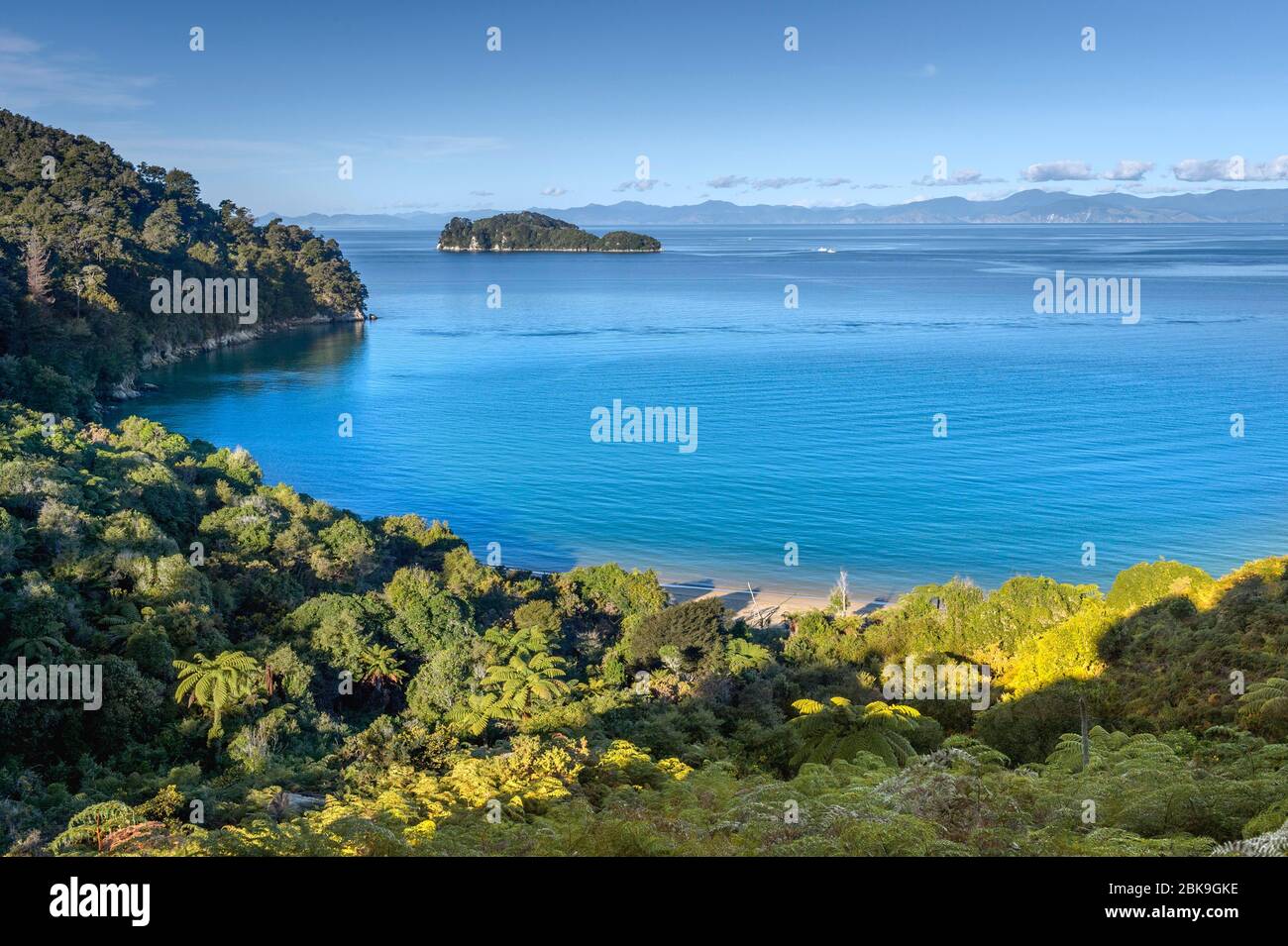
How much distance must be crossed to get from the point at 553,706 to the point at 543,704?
264 mm

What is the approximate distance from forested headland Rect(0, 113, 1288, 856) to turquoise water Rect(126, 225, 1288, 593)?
12.5 meters

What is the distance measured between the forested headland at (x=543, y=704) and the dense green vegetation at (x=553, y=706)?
50 millimetres

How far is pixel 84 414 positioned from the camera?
48.0 metres

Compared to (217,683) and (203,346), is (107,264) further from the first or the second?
(217,683)

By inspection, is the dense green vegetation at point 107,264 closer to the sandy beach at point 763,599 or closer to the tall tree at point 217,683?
the sandy beach at point 763,599

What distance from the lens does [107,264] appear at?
68.5 meters

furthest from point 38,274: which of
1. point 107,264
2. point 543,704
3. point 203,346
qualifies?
point 543,704

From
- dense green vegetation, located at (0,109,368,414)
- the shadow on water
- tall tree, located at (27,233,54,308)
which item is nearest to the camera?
dense green vegetation, located at (0,109,368,414)

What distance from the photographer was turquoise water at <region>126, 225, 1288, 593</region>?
37000 mm

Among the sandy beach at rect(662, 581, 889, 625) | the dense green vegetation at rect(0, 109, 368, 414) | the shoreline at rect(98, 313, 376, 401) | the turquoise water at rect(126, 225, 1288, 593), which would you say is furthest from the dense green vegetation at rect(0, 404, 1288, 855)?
the shoreline at rect(98, 313, 376, 401)

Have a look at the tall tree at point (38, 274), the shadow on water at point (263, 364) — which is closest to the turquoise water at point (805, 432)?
the shadow on water at point (263, 364)

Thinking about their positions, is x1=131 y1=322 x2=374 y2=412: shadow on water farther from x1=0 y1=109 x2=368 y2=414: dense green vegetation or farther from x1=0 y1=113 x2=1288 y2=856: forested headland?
x1=0 y1=113 x2=1288 y2=856: forested headland

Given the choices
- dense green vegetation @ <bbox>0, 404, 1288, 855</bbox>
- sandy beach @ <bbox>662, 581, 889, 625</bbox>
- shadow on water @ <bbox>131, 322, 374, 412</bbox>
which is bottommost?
sandy beach @ <bbox>662, 581, 889, 625</bbox>
